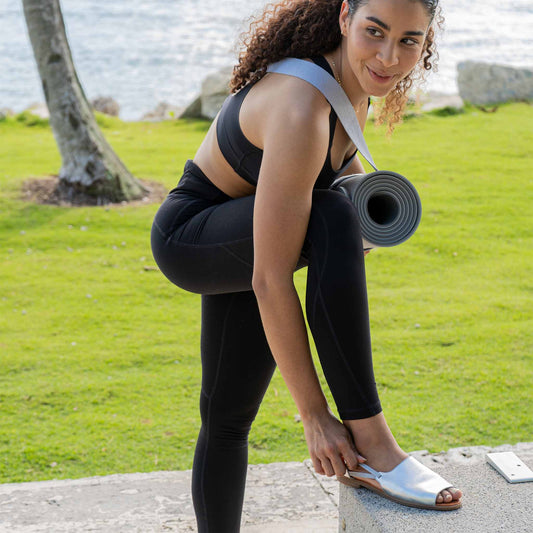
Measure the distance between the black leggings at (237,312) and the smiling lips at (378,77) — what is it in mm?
303

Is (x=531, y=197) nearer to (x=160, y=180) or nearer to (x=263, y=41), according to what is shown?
(x=160, y=180)

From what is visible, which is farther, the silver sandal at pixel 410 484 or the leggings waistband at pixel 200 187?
the leggings waistband at pixel 200 187

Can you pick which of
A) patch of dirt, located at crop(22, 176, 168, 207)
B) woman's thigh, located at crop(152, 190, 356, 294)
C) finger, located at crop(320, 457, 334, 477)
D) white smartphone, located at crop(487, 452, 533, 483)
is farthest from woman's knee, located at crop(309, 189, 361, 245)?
patch of dirt, located at crop(22, 176, 168, 207)

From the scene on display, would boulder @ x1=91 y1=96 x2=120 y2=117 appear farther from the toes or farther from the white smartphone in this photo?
the toes

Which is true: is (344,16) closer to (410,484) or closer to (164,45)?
(410,484)

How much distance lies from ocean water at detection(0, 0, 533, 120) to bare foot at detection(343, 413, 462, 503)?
10.1 m

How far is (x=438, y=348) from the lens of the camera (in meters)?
4.27

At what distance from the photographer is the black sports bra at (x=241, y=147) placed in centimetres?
186

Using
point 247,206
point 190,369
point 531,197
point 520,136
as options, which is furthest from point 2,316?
point 520,136

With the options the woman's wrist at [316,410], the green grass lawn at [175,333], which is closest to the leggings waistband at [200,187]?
the woman's wrist at [316,410]

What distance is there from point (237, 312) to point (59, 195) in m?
5.18

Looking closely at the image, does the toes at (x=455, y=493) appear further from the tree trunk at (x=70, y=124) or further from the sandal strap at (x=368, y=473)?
the tree trunk at (x=70, y=124)

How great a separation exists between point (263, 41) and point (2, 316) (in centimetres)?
335

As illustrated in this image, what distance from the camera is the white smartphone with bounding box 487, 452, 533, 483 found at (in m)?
1.98
